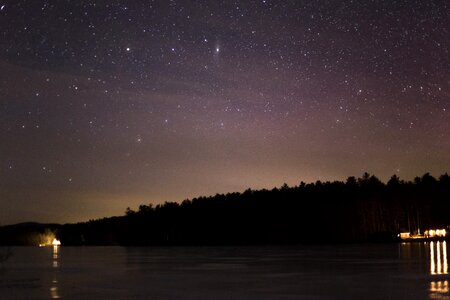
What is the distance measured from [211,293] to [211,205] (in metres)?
161

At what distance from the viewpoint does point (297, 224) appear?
15250cm

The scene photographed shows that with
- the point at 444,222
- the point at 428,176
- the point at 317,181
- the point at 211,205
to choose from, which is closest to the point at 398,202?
the point at 444,222

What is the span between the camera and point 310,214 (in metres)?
152

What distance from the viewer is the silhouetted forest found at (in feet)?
416

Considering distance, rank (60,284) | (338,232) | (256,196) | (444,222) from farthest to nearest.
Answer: (256,196)
(338,232)
(444,222)
(60,284)

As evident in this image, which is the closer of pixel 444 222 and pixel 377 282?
pixel 377 282

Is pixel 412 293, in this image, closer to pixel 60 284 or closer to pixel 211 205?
pixel 60 284

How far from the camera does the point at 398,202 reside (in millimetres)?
127562

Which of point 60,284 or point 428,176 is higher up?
point 428,176

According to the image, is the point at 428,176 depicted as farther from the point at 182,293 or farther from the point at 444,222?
the point at 182,293

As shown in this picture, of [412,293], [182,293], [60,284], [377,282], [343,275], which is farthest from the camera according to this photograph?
[343,275]

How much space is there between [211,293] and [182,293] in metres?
0.93

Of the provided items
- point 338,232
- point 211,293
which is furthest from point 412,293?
point 338,232

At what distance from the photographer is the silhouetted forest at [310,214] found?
12681 cm
